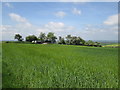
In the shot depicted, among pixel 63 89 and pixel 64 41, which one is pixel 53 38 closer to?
pixel 64 41

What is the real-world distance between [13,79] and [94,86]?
1921 millimetres

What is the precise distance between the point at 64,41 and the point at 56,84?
46.9m

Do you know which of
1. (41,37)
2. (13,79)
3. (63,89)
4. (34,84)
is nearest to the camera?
(63,89)

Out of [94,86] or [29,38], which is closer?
[94,86]

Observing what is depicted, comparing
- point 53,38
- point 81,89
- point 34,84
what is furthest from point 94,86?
point 53,38

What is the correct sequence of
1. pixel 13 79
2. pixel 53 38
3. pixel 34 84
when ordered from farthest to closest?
pixel 53 38 < pixel 13 79 < pixel 34 84

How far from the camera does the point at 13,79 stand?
3125 millimetres

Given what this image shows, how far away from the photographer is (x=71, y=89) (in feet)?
8.40

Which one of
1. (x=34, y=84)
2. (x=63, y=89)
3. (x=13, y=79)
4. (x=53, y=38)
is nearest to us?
(x=63, y=89)

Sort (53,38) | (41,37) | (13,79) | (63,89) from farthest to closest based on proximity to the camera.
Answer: (41,37)
(53,38)
(13,79)
(63,89)

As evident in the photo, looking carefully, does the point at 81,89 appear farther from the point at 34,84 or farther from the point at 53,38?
the point at 53,38

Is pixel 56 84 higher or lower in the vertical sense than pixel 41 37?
lower

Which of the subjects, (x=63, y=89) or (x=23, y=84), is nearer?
(x=63, y=89)

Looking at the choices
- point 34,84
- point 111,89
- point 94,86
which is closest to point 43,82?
point 34,84
